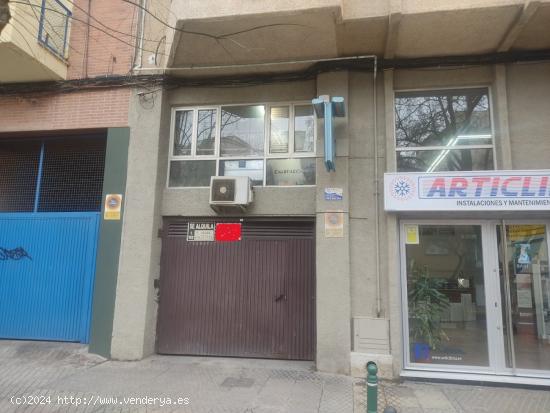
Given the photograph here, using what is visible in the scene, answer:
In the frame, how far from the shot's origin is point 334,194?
21.8 ft

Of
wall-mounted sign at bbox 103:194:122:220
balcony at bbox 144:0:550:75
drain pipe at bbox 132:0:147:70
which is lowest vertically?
wall-mounted sign at bbox 103:194:122:220

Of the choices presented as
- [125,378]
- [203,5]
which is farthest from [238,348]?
[203,5]

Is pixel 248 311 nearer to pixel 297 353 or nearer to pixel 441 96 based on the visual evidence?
pixel 297 353

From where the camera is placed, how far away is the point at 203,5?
605cm

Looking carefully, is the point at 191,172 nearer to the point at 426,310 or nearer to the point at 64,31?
the point at 64,31

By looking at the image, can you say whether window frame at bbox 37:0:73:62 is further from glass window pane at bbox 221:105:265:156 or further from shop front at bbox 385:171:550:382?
shop front at bbox 385:171:550:382

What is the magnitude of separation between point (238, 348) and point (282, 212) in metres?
2.63

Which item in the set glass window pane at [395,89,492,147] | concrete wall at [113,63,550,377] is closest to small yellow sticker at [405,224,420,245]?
concrete wall at [113,63,550,377]

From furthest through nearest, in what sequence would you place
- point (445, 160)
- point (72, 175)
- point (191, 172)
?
point (72, 175), point (191, 172), point (445, 160)

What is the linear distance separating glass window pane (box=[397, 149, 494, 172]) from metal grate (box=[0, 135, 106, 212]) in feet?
20.4

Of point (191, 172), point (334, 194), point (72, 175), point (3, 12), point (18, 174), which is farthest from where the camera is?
point (18, 174)

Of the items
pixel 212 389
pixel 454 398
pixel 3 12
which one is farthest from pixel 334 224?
pixel 3 12

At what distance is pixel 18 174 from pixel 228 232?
5247 mm

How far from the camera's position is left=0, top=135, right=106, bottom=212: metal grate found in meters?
8.04
